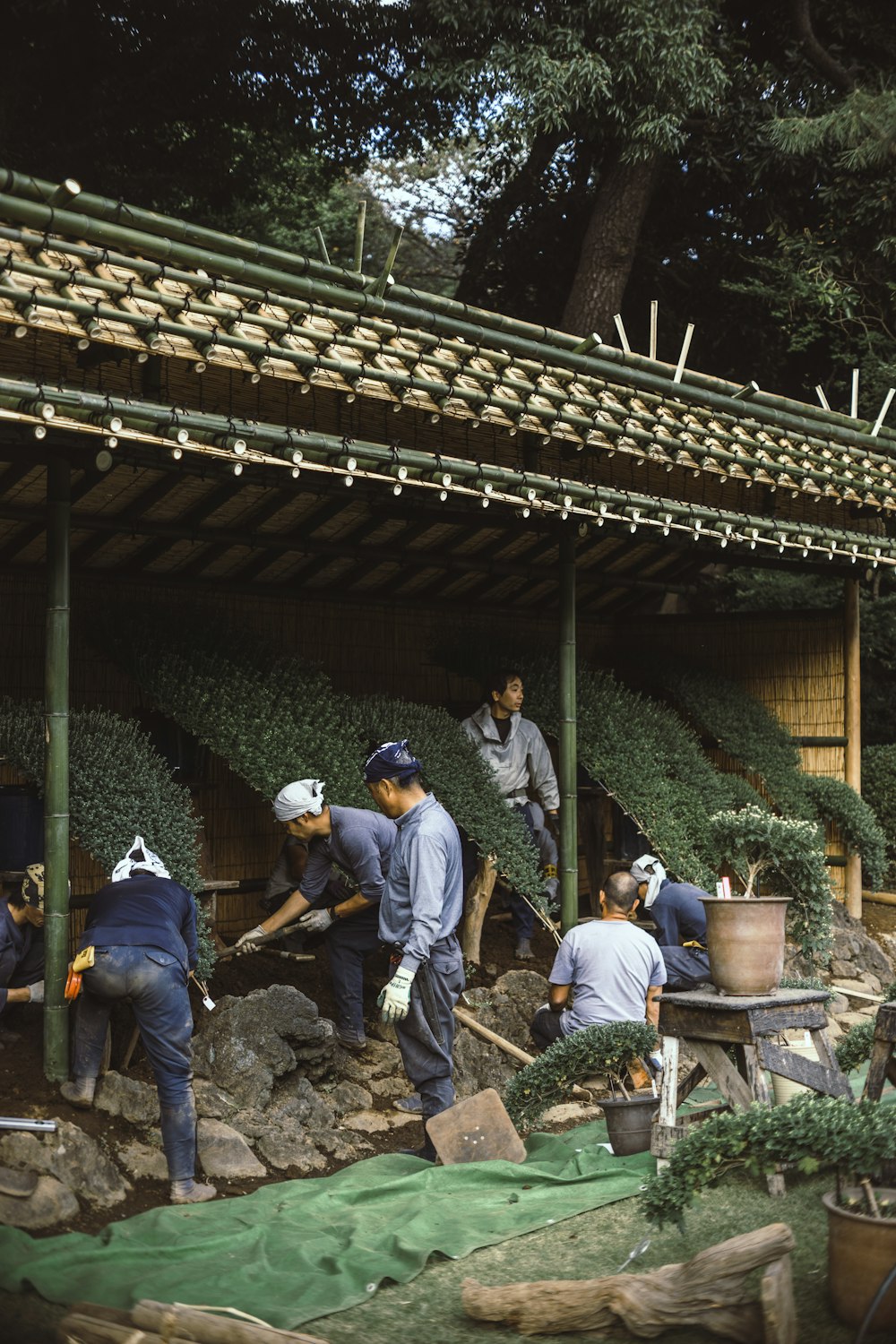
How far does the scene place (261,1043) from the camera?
6.70 meters

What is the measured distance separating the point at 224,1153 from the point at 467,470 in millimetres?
3665

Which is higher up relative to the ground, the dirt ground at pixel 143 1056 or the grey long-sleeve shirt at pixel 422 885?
the grey long-sleeve shirt at pixel 422 885

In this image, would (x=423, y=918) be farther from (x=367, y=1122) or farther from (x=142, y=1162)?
(x=142, y=1162)

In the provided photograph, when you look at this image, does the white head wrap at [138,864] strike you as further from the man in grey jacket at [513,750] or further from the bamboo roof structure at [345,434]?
the man in grey jacket at [513,750]

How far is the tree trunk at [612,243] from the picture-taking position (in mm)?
15180

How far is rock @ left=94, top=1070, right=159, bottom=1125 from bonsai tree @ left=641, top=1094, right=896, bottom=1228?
274 cm

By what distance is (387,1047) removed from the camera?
7512 millimetres

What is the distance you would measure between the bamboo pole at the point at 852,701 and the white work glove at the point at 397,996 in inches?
260

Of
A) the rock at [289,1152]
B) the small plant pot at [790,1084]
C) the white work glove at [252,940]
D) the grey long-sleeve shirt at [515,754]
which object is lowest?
the rock at [289,1152]

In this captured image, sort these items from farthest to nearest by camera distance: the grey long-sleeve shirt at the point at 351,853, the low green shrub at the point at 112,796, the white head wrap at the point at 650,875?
1. the white head wrap at the point at 650,875
2. the grey long-sleeve shirt at the point at 351,853
3. the low green shrub at the point at 112,796

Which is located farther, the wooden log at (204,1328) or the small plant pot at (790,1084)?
the small plant pot at (790,1084)

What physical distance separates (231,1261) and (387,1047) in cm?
273

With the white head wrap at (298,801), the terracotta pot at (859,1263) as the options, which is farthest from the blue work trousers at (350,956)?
the terracotta pot at (859,1263)

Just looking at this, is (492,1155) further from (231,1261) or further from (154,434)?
(154,434)
